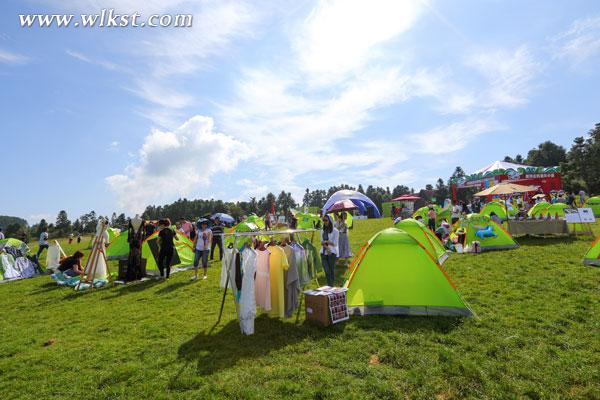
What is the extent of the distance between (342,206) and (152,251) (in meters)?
7.52

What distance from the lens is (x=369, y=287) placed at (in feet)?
23.6

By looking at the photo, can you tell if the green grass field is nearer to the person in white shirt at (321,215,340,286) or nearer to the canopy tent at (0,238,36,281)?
the person in white shirt at (321,215,340,286)

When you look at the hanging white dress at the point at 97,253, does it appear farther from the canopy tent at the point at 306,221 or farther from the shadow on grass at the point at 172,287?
the canopy tent at the point at 306,221

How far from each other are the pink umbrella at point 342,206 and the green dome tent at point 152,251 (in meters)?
6.37

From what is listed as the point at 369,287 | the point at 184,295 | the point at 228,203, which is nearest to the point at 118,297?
the point at 184,295

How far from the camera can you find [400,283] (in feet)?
23.1

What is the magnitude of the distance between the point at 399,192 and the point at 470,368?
11833cm

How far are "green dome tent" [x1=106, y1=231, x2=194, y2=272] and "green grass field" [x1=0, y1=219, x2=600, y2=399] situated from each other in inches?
156

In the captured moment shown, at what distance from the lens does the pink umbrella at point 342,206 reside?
13570 millimetres

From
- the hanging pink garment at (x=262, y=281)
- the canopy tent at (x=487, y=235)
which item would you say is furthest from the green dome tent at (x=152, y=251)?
the canopy tent at (x=487, y=235)

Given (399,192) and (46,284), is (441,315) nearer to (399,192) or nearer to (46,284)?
(46,284)

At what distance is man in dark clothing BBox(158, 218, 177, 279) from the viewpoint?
1135cm

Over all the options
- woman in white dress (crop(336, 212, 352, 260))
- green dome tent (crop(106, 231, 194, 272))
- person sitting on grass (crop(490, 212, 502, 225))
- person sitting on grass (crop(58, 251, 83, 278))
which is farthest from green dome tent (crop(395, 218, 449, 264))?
person sitting on grass (crop(58, 251, 83, 278))

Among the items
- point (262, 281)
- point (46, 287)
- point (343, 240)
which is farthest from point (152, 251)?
point (262, 281)
